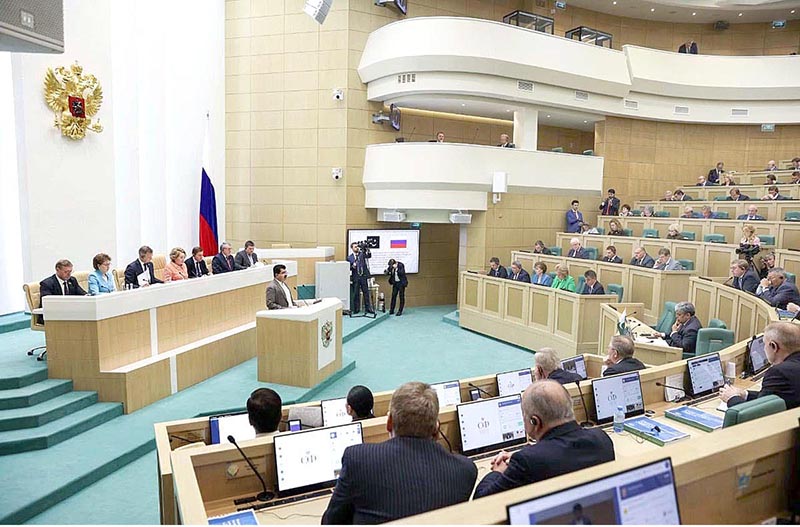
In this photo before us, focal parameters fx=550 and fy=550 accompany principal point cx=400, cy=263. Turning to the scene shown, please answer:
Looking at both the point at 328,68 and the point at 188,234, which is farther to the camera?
the point at 328,68

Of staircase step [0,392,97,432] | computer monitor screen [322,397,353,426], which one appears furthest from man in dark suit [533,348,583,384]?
staircase step [0,392,97,432]

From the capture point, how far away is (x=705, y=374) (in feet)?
14.1

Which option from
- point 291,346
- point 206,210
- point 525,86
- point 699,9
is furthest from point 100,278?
point 699,9

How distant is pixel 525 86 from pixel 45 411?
412 inches

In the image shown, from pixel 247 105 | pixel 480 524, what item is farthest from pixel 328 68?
pixel 480 524

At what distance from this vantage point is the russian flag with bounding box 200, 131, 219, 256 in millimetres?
10820

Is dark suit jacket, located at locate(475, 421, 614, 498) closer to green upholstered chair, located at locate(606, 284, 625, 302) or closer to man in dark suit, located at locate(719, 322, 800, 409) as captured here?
man in dark suit, located at locate(719, 322, 800, 409)

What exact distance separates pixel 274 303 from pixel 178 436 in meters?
3.56

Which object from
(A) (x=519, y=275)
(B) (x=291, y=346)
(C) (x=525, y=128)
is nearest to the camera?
(B) (x=291, y=346)

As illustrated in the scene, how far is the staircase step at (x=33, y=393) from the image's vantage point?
4.77 metres

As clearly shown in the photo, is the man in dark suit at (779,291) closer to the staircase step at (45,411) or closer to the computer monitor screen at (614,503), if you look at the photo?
the computer monitor screen at (614,503)

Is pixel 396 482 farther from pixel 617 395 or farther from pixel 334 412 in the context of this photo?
pixel 617 395

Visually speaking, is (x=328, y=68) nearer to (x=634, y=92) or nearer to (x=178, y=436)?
(x=634, y=92)

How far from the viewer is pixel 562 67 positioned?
471 inches
